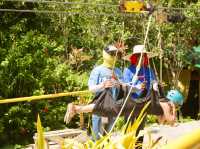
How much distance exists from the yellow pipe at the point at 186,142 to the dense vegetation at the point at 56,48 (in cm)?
725

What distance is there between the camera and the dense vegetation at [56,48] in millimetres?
9328

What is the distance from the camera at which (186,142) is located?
2.91 ft

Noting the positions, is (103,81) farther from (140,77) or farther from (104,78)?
(140,77)

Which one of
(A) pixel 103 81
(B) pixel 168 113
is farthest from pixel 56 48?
(B) pixel 168 113

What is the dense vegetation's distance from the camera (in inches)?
367

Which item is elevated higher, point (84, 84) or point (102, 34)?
point (102, 34)

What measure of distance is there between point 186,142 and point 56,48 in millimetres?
9893

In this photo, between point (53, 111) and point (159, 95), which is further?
point (53, 111)

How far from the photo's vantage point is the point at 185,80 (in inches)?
536

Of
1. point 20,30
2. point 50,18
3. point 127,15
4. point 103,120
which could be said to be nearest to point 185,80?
point 127,15

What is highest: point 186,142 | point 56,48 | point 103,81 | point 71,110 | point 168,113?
point 186,142

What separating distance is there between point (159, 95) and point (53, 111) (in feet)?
15.2

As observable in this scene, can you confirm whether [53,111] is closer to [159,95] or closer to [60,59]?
[60,59]

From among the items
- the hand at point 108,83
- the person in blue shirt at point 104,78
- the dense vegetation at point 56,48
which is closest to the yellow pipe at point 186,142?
the person in blue shirt at point 104,78
